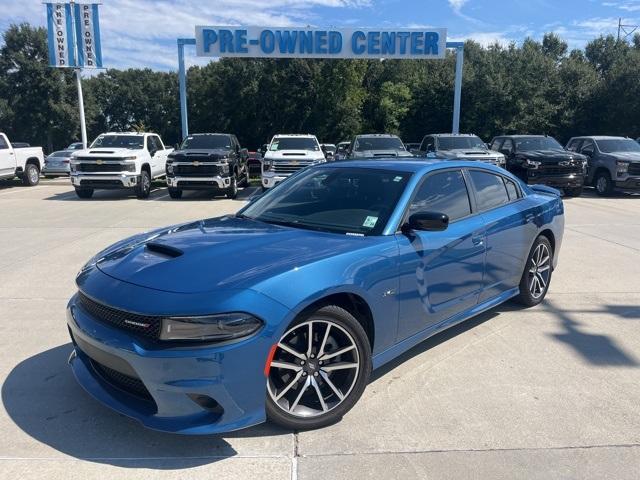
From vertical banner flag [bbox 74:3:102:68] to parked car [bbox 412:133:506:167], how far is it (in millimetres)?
13772

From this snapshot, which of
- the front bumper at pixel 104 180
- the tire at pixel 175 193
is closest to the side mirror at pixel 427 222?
the tire at pixel 175 193

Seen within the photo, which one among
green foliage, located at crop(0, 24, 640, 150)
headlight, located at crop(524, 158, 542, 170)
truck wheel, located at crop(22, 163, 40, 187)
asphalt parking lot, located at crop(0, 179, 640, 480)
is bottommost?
asphalt parking lot, located at crop(0, 179, 640, 480)

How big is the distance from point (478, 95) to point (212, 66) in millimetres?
25100

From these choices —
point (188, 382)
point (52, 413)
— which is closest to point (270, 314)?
point (188, 382)

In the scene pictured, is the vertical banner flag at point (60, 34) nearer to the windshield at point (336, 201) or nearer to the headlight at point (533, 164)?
the headlight at point (533, 164)

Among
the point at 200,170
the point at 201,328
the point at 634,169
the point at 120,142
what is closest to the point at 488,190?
the point at 201,328

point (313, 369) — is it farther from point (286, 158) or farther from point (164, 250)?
point (286, 158)

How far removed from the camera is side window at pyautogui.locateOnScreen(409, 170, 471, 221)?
4.04 m

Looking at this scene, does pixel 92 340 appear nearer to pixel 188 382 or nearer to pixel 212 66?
pixel 188 382

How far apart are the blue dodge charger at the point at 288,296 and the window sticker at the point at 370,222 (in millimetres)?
14

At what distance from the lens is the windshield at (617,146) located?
16.8m

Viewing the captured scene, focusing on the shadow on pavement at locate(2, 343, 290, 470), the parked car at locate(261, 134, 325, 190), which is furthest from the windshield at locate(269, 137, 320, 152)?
the shadow on pavement at locate(2, 343, 290, 470)

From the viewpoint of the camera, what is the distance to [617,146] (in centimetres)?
1706

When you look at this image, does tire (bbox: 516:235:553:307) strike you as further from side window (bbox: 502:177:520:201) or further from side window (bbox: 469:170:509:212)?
side window (bbox: 469:170:509:212)
